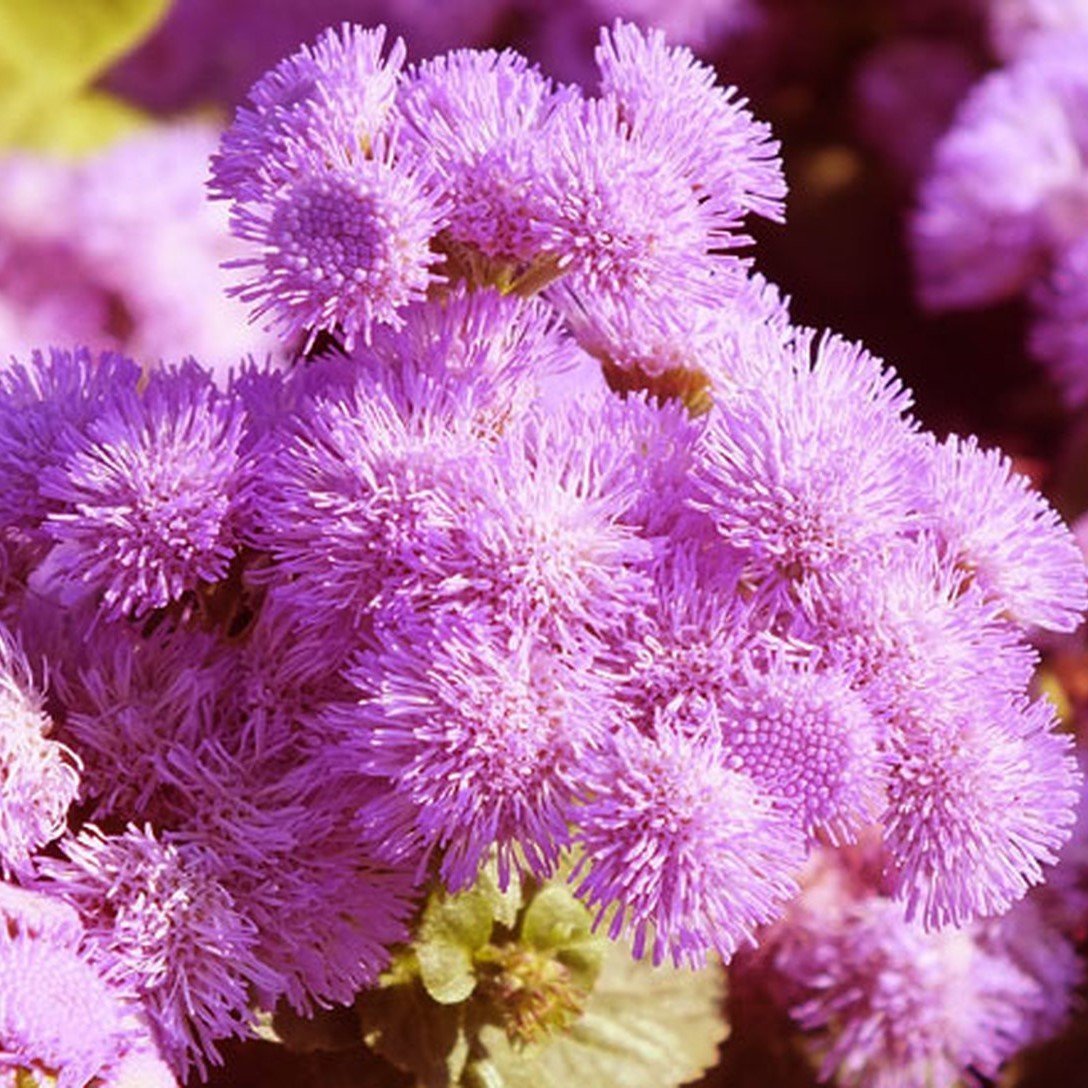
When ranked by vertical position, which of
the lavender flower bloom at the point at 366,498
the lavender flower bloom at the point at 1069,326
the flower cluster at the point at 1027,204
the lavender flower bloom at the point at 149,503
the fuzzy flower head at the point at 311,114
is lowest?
the lavender flower bloom at the point at 149,503

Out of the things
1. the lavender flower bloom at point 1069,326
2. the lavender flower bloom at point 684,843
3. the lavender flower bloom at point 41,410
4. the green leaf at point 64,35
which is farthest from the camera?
the green leaf at point 64,35

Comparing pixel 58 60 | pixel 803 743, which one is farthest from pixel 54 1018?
pixel 58 60

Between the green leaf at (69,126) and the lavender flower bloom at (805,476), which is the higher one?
the green leaf at (69,126)

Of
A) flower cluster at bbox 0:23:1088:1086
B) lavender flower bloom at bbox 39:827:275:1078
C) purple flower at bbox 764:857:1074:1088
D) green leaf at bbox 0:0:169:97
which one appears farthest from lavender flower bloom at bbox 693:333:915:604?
green leaf at bbox 0:0:169:97

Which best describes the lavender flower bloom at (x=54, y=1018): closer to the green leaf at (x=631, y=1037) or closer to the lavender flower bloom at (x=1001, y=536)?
the green leaf at (x=631, y=1037)

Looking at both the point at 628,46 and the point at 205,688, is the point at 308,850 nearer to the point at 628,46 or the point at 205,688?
the point at 205,688

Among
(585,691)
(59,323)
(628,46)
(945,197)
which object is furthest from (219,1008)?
(945,197)

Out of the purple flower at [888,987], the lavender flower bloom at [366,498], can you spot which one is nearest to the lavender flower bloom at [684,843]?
the lavender flower bloom at [366,498]
